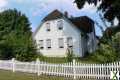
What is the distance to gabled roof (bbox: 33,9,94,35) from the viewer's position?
58156mm

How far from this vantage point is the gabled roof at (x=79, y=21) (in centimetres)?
5816

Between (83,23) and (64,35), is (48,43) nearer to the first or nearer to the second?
(64,35)

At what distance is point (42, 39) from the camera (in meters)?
60.3

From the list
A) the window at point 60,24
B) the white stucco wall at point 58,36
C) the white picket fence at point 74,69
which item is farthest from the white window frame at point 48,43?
the white picket fence at point 74,69

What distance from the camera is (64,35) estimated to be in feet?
187

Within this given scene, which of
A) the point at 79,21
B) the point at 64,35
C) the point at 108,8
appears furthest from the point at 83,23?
the point at 108,8

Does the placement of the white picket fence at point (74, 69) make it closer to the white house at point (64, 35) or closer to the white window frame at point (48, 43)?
the white house at point (64, 35)

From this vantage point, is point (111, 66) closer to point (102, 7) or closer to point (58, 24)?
point (102, 7)

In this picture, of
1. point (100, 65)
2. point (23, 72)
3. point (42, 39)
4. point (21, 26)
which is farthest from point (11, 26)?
point (100, 65)

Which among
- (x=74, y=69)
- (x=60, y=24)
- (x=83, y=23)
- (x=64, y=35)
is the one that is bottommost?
(x=74, y=69)

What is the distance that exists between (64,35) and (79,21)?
172 inches

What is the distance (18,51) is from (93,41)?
26.8 metres

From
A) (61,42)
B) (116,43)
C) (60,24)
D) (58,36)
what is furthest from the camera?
(58,36)

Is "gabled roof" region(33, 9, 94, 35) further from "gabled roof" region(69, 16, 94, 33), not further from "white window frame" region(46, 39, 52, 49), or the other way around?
"white window frame" region(46, 39, 52, 49)
